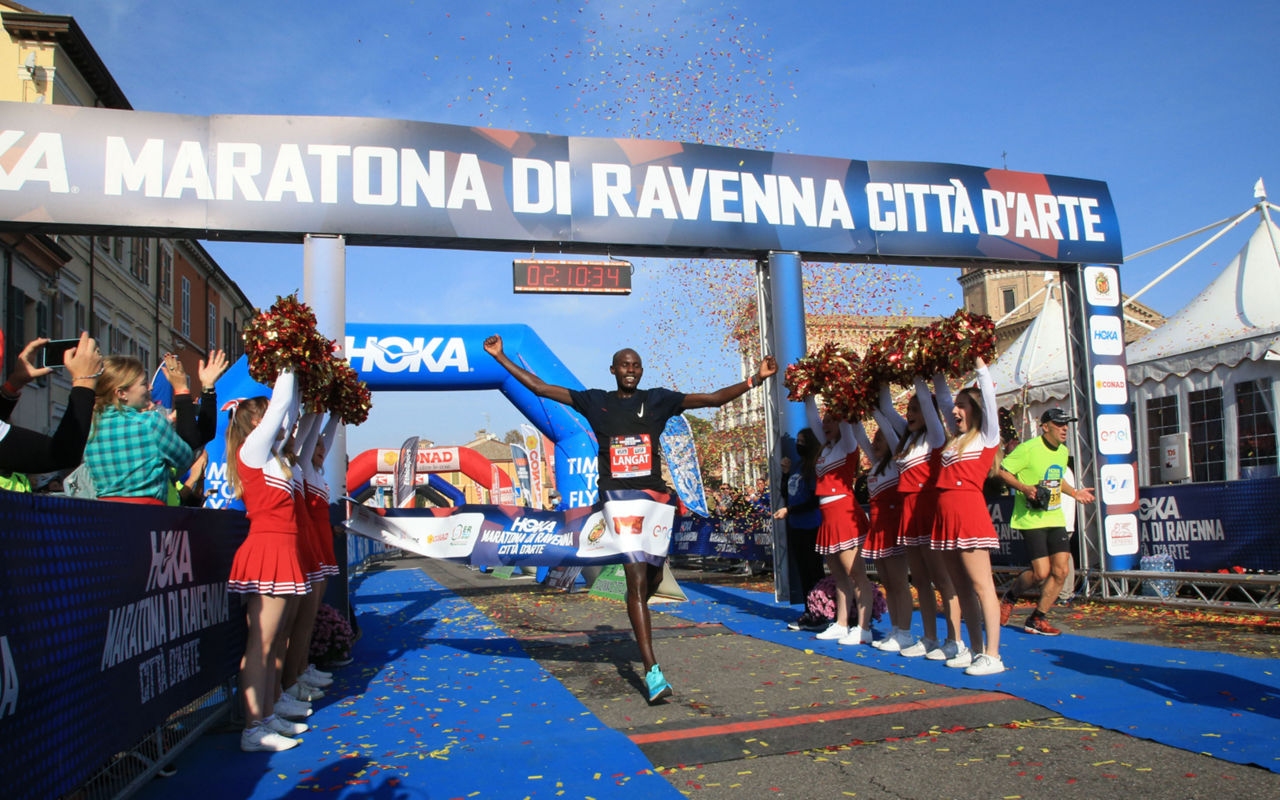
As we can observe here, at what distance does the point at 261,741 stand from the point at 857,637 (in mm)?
4577

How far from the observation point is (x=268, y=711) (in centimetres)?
448

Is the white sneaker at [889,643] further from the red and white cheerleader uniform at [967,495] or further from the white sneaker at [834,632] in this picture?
the red and white cheerleader uniform at [967,495]

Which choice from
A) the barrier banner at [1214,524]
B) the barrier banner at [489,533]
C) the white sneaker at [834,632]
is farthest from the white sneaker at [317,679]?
the barrier banner at [1214,524]

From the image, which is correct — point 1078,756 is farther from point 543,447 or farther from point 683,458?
point 543,447

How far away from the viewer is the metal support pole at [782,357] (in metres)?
9.84

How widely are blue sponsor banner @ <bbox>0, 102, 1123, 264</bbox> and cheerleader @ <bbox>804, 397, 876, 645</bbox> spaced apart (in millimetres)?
3365

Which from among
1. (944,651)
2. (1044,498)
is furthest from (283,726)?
(1044,498)

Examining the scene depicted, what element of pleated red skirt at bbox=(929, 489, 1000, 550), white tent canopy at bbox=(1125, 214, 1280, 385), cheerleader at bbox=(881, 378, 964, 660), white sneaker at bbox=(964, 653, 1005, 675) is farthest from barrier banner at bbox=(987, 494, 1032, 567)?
white sneaker at bbox=(964, 653, 1005, 675)

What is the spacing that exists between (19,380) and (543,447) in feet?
51.8

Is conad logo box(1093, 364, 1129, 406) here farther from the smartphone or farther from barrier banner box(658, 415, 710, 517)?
the smartphone

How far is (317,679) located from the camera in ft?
19.5

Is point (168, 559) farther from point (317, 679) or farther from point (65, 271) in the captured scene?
point (65, 271)

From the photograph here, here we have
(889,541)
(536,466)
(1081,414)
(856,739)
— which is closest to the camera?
(856,739)

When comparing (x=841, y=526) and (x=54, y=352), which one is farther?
(x=841, y=526)
